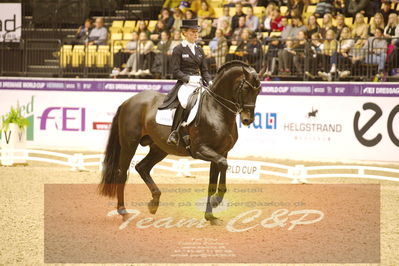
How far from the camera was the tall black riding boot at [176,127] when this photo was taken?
880 centimetres

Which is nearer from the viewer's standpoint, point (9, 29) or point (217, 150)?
point (217, 150)

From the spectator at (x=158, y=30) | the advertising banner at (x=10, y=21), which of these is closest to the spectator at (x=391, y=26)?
the spectator at (x=158, y=30)

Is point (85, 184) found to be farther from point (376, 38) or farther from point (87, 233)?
point (376, 38)

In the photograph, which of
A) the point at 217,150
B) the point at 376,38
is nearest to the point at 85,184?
the point at 217,150

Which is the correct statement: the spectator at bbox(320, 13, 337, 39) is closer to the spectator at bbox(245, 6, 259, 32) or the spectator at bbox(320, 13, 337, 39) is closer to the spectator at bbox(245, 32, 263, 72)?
the spectator at bbox(245, 32, 263, 72)

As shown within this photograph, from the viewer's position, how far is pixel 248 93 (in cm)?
838

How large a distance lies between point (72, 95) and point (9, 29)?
3867 millimetres

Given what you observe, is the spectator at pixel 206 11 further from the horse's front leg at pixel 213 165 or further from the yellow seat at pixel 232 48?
the horse's front leg at pixel 213 165

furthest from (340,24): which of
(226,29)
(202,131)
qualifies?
(202,131)

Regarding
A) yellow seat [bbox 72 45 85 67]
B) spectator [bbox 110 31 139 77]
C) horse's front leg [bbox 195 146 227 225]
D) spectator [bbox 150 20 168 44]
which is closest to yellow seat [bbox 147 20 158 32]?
spectator [bbox 150 20 168 44]

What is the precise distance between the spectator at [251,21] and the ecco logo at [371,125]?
4142mm

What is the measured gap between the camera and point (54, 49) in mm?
18703

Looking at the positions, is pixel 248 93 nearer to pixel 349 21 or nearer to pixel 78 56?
pixel 349 21

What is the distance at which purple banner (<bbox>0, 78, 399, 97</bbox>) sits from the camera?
1495cm
